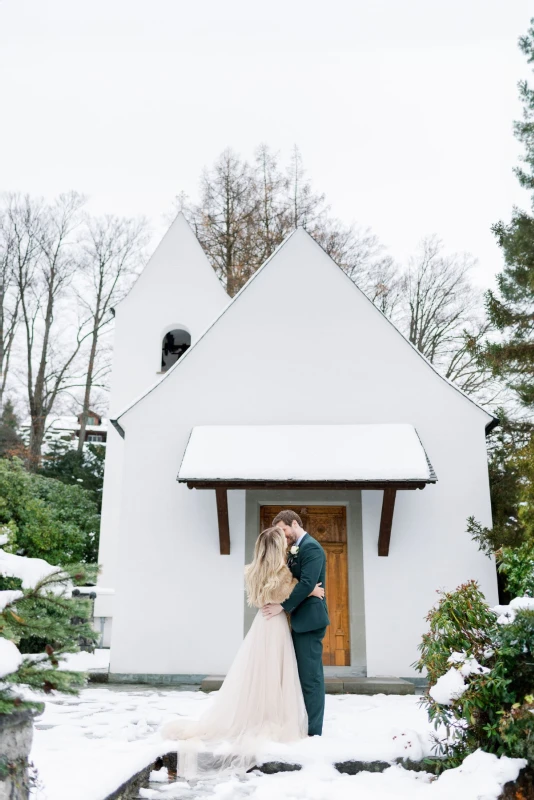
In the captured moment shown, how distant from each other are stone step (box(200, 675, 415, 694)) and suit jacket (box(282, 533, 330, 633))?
2.79m

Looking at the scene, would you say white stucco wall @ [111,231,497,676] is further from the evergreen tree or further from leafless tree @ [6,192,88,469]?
leafless tree @ [6,192,88,469]

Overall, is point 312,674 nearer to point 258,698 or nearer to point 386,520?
point 258,698

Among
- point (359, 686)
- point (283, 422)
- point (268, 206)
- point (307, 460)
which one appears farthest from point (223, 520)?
point (268, 206)

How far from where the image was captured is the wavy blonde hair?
18.0 ft

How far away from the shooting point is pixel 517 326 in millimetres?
10625

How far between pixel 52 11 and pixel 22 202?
17043mm

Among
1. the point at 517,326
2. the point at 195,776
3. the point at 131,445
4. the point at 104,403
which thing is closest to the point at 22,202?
the point at 104,403

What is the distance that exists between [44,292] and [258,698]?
18.7 m

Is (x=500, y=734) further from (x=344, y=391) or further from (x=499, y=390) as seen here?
(x=499, y=390)

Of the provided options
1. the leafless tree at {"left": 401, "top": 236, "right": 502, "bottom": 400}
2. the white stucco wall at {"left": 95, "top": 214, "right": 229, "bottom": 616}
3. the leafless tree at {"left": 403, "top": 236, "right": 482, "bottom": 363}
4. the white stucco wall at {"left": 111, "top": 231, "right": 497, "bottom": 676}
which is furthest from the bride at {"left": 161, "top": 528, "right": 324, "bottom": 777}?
the leafless tree at {"left": 403, "top": 236, "right": 482, "bottom": 363}

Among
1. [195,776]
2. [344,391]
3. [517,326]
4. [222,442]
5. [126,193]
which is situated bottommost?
[195,776]

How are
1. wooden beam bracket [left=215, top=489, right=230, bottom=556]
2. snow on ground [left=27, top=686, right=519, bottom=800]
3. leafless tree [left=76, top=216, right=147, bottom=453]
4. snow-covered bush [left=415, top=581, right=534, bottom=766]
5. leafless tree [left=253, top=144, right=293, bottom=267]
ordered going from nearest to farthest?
snow on ground [left=27, top=686, right=519, bottom=800]
snow-covered bush [left=415, top=581, right=534, bottom=766]
wooden beam bracket [left=215, top=489, right=230, bottom=556]
leafless tree [left=253, top=144, right=293, bottom=267]
leafless tree [left=76, top=216, right=147, bottom=453]

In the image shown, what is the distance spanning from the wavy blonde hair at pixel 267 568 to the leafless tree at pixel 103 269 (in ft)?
56.9

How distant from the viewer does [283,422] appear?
31.0 feet
